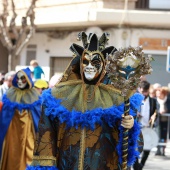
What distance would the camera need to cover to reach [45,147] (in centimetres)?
558

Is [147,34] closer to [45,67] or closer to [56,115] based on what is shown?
[45,67]

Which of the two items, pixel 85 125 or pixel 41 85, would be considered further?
pixel 41 85

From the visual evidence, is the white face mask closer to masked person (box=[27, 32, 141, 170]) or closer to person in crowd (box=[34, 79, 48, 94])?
person in crowd (box=[34, 79, 48, 94])

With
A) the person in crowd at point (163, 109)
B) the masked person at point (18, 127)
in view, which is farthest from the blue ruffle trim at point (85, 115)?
the person in crowd at point (163, 109)

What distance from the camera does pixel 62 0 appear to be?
23875mm

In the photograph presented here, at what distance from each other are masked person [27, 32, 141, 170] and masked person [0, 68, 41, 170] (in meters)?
4.39

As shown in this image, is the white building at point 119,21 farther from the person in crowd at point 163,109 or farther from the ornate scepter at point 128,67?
the ornate scepter at point 128,67

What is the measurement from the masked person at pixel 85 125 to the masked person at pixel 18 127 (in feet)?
14.4

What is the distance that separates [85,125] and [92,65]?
52 centimetres

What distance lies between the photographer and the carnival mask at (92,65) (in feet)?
18.8

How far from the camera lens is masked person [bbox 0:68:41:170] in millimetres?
10062

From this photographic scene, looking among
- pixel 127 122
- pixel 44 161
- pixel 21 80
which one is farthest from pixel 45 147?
pixel 21 80

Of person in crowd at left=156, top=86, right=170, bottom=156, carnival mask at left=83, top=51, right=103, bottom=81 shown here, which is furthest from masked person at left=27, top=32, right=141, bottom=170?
person in crowd at left=156, top=86, right=170, bottom=156

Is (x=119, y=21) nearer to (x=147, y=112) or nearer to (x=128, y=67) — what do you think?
(x=147, y=112)
